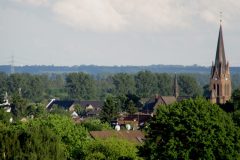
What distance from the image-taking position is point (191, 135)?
44.6 m

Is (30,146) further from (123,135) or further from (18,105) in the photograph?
(18,105)

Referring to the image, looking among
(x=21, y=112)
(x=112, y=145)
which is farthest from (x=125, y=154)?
(x=21, y=112)

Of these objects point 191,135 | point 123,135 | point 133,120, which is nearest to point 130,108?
point 133,120

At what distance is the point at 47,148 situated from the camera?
157 ft

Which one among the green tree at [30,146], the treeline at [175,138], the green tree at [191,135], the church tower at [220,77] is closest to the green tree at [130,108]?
the church tower at [220,77]

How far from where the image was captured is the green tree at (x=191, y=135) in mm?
44281

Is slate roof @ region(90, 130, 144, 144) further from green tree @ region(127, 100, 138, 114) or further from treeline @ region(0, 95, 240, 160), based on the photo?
green tree @ region(127, 100, 138, 114)

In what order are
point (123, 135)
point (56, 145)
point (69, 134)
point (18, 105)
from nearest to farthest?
point (56, 145)
point (69, 134)
point (123, 135)
point (18, 105)

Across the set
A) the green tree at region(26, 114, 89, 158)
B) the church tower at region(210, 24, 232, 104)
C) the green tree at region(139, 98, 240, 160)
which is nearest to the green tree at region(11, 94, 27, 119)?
the church tower at region(210, 24, 232, 104)

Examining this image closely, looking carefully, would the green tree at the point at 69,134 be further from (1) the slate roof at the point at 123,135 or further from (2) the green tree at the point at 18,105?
(2) the green tree at the point at 18,105

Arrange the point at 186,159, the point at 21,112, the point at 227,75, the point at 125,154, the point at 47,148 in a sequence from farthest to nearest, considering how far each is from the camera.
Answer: the point at 227,75 < the point at 21,112 < the point at 125,154 < the point at 47,148 < the point at 186,159

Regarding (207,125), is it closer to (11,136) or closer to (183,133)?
(183,133)

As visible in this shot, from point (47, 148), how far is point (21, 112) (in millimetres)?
75842

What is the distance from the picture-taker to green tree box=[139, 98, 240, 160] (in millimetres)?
44281
